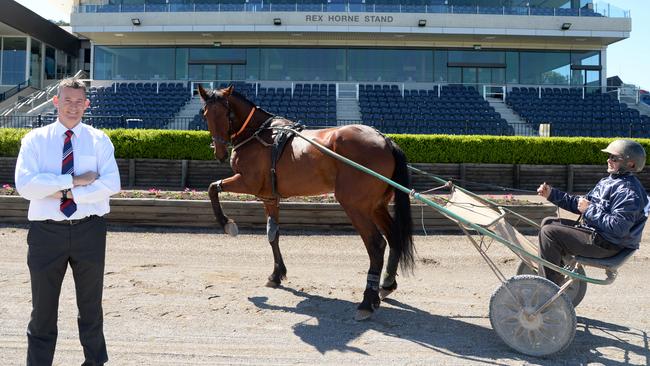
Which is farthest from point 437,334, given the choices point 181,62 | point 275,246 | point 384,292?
point 181,62

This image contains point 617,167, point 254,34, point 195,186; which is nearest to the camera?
point 617,167

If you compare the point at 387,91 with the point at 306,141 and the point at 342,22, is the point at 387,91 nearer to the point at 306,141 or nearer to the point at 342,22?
the point at 342,22

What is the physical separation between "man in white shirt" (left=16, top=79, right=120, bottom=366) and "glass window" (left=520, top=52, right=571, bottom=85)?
29.4m

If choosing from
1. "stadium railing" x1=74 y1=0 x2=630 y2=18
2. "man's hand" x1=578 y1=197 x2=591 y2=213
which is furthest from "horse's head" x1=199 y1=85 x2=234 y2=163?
"stadium railing" x1=74 y1=0 x2=630 y2=18

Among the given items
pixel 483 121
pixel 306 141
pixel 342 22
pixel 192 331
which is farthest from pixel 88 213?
pixel 342 22

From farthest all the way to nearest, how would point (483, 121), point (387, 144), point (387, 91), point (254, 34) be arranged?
point (254, 34), point (387, 91), point (483, 121), point (387, 144)

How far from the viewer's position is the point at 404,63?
28.2 meters

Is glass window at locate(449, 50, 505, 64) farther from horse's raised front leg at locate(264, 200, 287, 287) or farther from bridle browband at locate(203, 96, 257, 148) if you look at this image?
horse's raised front leg at locate(264, 200, 287, 287)

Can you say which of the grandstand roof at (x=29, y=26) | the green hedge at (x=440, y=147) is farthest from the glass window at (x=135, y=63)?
the green hedge at (x=440, y=147)

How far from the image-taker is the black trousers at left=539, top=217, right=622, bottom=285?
13.3 feet

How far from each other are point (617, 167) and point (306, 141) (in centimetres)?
308

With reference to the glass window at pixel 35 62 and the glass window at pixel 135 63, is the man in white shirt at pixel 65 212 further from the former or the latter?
the glass window at pixel 35 62

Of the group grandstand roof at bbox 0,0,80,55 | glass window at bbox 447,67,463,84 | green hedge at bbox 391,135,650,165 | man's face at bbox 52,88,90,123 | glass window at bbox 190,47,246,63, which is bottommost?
man's face at bbox 52,88,90,123

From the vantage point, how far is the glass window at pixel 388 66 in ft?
92.1
